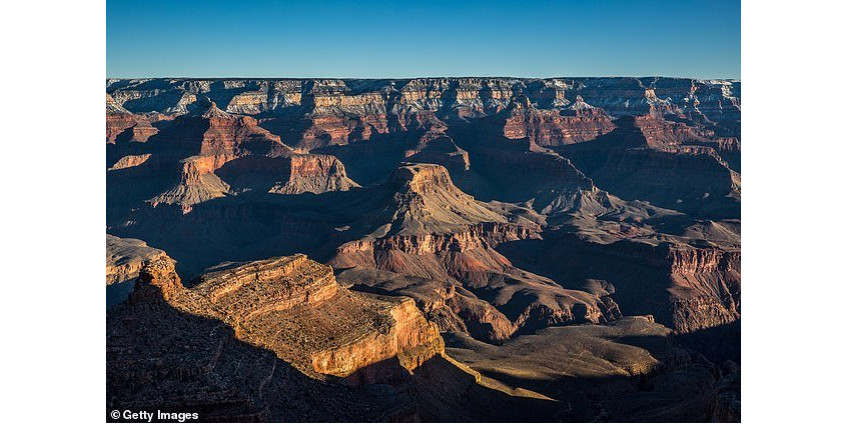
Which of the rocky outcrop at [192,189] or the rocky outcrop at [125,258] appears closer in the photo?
the rocky outcrop at [125,258]

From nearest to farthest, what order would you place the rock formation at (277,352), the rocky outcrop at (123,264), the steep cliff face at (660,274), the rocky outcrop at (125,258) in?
the rock formation at (277,352) < the rocky outcrop at (123,264) < the steep cliff face at (660,274) < the rocky outcrop at (125,258)

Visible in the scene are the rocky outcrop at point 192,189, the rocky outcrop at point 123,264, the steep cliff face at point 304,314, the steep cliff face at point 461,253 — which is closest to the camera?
the steep cliff face at point 304,314

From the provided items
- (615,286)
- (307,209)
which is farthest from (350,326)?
(307,209)

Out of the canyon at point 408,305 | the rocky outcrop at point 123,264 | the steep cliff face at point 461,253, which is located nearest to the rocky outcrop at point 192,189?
the canyon at point 408,305

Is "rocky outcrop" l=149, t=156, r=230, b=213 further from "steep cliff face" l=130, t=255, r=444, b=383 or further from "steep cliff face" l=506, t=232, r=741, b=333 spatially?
"steep cliff face" l=130, t=255, r=444, b=383

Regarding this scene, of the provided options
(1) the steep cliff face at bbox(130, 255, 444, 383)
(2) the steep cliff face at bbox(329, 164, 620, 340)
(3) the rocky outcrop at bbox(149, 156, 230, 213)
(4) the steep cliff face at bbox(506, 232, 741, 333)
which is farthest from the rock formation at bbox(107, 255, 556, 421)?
(3) the rocky outcrop at bbox(149, 156, 230, 213)

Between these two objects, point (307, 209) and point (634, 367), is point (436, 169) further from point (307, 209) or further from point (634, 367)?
point (634, 367)

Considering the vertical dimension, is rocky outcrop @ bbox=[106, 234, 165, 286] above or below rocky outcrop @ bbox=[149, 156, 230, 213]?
below

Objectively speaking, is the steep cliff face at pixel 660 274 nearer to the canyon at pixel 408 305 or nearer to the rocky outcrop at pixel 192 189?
the canyon at pixel 408 305

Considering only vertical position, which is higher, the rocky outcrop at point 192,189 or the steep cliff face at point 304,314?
the rocky outcrop at point 192,189

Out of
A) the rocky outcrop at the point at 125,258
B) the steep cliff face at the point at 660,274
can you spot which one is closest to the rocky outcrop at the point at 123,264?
the rocky outcrop at the point at 125,258

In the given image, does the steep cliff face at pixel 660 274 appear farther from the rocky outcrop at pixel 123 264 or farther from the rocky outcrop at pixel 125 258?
the rocky outcrop at pixel 123 264
